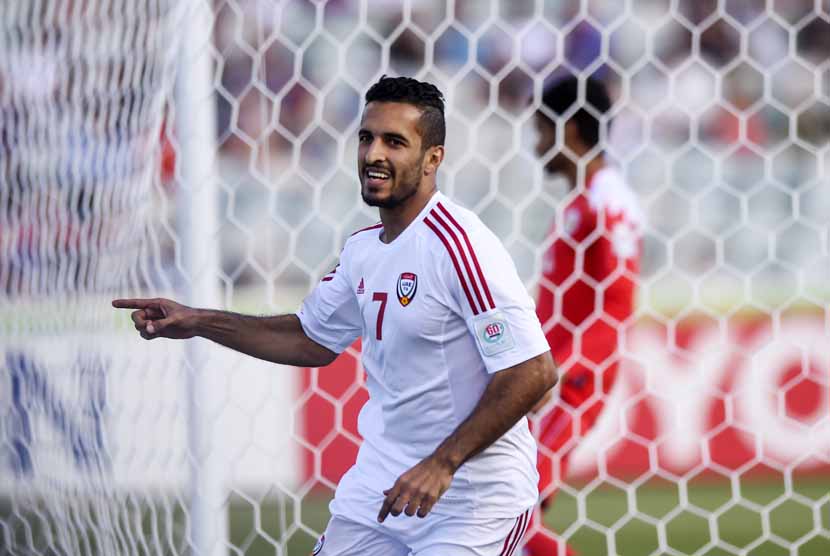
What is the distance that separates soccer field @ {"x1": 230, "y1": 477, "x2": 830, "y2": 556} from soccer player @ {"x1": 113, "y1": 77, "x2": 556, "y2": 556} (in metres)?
1.73

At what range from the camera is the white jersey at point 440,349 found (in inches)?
81.4

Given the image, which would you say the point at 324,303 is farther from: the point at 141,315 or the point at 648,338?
the point at 648,338

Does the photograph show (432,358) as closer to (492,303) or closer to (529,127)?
(492,303)

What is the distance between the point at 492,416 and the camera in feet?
6.62

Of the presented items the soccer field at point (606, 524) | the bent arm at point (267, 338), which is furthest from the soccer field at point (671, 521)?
the bent arm at point (267, 338)

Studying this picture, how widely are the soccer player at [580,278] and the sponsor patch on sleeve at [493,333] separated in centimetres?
141

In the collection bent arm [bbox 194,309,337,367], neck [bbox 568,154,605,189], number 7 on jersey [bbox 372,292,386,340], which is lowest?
bent arm [bbox 194,309,337,367]

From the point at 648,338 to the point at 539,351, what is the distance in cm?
322

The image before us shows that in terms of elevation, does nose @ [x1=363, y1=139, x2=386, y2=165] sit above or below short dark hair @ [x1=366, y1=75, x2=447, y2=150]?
below

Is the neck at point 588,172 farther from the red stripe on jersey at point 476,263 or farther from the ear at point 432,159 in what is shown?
the red stripe on jersey at point 476,263

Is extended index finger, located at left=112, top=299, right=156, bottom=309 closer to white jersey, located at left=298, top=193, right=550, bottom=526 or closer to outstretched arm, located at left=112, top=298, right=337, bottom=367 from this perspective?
outstretched arm, located at left=112, top=298, right=337, bottom=367

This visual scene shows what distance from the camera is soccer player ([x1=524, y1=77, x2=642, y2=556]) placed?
3.46 m

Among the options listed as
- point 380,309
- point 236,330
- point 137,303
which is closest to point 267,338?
point 236,330

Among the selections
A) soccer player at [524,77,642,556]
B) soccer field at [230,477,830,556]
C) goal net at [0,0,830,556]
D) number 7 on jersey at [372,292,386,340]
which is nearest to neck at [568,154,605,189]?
soccer player at [524,77,642,556]
